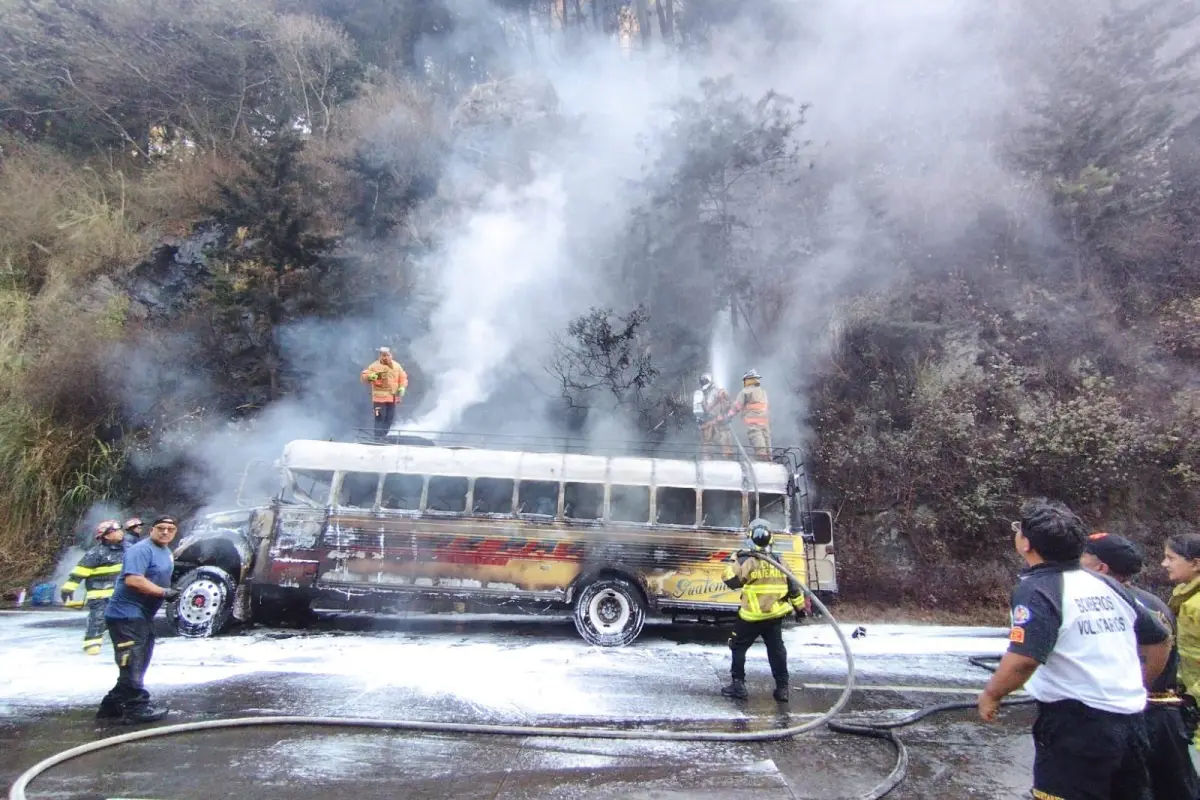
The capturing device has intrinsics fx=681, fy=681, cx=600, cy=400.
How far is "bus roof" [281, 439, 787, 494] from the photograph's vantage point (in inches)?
335

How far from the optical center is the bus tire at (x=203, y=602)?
8086mm

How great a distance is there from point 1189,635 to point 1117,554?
0.63 metres

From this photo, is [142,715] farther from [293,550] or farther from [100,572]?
[100,572]

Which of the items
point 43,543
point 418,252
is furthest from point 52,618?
point 418,252

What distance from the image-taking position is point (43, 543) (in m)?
11.6

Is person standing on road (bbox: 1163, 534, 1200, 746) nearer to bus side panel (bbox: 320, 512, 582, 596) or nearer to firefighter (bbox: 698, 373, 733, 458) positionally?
bus side panel (bbox: 320, 512, 582, 596)

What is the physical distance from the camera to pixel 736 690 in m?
5.94

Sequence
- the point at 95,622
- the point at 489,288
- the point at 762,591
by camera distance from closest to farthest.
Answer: the point at 762,591
the point at 95,622
the point at 489,288

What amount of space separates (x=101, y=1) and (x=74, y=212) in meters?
6.74

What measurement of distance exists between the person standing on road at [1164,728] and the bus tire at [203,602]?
8.58 m

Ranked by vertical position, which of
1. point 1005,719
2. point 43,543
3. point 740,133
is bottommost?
point 1005,719

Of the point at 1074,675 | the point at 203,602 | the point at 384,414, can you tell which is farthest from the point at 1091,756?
the point at 384,414

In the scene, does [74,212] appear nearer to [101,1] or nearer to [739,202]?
[101,1]

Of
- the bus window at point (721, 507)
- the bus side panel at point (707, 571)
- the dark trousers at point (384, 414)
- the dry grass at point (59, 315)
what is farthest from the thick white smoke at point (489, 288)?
the bus side panel at point (707, 571)
